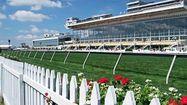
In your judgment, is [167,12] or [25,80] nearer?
[25,80]

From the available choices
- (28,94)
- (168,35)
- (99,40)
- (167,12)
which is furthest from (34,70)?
(99,40)

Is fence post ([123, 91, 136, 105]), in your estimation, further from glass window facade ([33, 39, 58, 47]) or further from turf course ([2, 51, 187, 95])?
Result: glass window facade ([33, 39, 58, 47])

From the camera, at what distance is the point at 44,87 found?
15.0 feet

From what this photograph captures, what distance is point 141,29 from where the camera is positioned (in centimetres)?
10719

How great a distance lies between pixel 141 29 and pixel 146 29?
2.71 meters

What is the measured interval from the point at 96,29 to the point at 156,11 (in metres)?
33.6

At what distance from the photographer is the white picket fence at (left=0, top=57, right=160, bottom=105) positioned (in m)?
2.89

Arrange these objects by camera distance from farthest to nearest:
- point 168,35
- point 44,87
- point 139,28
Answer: point 139,28, point 168,35, point 44,87

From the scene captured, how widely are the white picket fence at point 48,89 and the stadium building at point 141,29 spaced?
234 feet

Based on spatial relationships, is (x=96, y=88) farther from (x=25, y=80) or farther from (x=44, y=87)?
(x=25, y=80)

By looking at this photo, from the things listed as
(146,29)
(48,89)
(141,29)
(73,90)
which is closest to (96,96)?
(73,90)

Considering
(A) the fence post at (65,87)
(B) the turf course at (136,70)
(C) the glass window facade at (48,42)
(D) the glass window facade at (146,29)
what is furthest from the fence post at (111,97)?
(C) the glass window facade at (48,42)

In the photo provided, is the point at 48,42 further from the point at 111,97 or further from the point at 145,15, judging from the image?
the point at 111,97

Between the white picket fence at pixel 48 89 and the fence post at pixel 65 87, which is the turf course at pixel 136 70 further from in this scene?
the fence post at pixel 65 87
